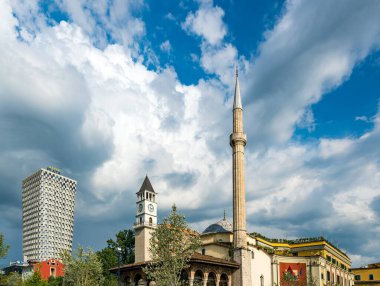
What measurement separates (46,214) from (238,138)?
14006 cm

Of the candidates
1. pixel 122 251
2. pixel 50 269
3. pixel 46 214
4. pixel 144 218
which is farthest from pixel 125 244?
pixel 46 214

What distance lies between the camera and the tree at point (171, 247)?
36.0 m

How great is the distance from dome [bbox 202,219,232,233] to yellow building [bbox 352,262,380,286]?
48347 mm

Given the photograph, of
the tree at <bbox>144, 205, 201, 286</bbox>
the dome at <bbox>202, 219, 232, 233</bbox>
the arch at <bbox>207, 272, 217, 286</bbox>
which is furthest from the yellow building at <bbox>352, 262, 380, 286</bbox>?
the tree at <bbox>144, 205, 201, 286</bbox>

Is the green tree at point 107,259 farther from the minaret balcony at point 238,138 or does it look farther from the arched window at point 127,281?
the minaret balcony at point 238,138

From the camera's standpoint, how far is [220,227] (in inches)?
2458

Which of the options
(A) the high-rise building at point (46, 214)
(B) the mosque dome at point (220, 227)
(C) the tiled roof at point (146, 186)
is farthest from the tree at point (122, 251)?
(A) the high-rise building at point (46, 214)

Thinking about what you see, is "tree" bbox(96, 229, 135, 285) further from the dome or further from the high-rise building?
the high-rise building

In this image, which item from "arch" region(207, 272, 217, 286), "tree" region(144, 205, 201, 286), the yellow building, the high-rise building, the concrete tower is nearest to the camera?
"tree" region(144, 205, 201, 286)

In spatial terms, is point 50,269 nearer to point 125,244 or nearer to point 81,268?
point 125,244

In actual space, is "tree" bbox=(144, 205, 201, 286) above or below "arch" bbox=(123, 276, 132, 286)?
above

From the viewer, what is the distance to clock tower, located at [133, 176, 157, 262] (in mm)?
72000

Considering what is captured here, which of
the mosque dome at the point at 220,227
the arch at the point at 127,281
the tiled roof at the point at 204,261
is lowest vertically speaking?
the arch at the point at 127,281

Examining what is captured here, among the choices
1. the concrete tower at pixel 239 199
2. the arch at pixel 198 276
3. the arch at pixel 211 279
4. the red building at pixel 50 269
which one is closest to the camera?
the arch at pixel 198 276
